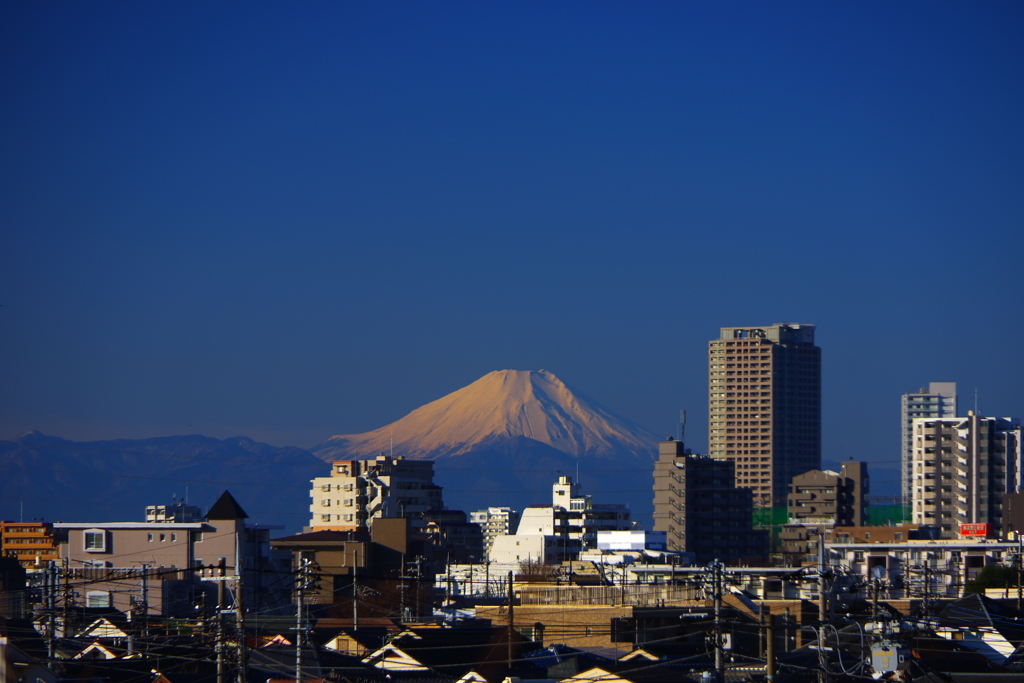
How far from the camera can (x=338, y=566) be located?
57375 mm

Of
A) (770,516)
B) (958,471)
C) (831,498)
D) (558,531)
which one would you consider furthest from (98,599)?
(770,516)

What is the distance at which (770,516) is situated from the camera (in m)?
119

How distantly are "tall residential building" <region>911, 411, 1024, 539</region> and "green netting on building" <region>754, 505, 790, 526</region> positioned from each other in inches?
524

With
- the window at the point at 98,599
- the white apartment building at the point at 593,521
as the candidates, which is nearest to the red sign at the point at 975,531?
the white apartment building at the point at 593,521

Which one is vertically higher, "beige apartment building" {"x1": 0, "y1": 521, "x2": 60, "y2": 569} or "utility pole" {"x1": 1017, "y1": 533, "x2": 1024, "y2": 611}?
"utility pole" {"x1": 1017, "y1": 533, "x2": 1024, "y2": 611}

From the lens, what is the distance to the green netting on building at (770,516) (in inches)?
4530

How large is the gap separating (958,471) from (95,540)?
76564mm

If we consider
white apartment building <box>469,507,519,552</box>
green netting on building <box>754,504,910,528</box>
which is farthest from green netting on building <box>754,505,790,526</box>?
white apartment building <box>469,507,519,552</box>

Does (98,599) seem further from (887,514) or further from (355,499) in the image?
(887,514)

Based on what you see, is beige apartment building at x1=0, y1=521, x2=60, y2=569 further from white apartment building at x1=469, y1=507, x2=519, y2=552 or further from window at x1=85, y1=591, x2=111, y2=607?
window at x1=85, y1=591, x2=111, y2=607

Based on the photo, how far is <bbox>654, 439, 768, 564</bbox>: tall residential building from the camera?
107 metres

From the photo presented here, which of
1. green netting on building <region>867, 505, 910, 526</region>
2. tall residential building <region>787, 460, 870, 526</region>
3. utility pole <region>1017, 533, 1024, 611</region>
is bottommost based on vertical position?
green netting on building <region>867, 505, 910, 526</region>

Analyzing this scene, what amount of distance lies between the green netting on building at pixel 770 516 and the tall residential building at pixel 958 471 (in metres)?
13.3

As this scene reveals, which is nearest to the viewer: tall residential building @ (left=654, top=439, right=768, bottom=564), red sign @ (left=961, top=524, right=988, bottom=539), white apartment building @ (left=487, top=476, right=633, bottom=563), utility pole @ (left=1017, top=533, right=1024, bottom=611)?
utility pole @ (left=1017, top=533, right=1024, bottom=611)
